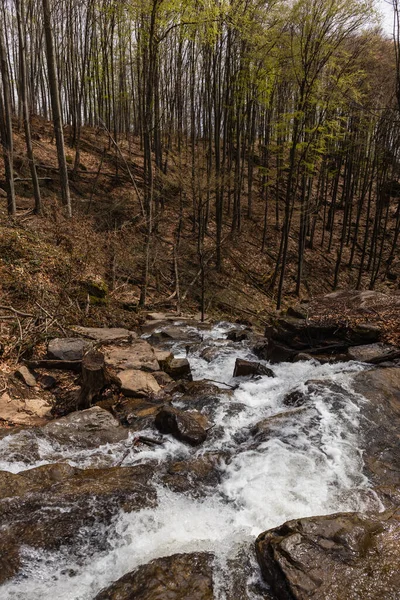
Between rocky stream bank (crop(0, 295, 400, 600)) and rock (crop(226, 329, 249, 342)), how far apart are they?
2322 mm

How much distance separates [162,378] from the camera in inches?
262

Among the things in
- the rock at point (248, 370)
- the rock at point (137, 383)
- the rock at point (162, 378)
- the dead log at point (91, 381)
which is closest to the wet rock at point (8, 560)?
the dead log at point (91, 381)

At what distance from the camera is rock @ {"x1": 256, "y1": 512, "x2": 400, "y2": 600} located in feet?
8.32

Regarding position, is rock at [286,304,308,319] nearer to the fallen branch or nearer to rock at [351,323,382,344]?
rock at [351,323,382,344]

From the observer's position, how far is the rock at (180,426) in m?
4.80

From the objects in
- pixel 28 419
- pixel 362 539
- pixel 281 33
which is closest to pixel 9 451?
pixel 28 419

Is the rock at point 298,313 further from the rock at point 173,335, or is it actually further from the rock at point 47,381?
the rock at point 47,381

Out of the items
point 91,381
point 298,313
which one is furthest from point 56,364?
point 298,313

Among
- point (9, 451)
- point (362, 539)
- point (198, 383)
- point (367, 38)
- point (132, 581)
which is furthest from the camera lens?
point (367, 38)

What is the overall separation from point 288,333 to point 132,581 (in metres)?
6.70

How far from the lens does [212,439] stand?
16.3ft

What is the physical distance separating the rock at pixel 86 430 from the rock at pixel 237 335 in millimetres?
5277

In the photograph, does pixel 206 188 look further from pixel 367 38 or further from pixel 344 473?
pixel 344 473

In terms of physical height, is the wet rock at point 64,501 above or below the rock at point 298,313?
above
